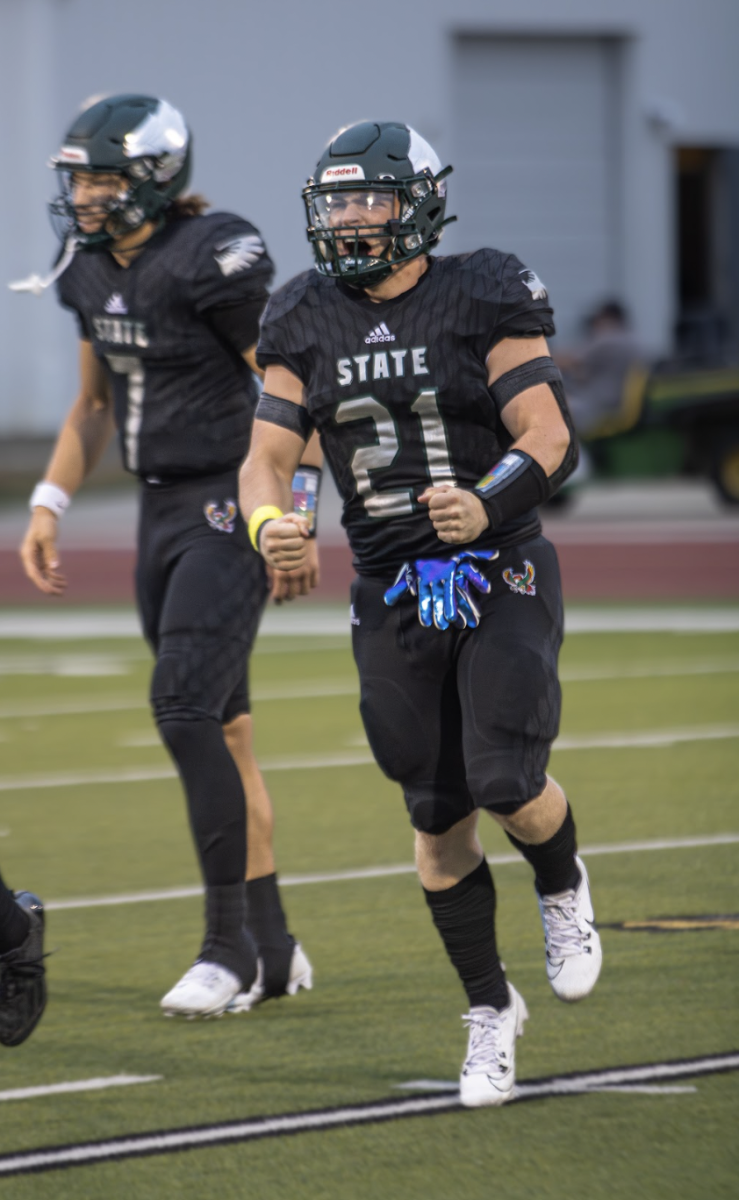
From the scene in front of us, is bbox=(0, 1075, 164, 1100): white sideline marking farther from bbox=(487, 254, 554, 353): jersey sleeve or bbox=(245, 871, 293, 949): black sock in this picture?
bbox=(487, 254, 554, 353): jersey sleeve

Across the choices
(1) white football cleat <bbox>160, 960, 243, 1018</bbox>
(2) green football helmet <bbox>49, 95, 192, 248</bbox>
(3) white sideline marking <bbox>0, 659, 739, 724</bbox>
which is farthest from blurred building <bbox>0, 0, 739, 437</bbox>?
(1) white football cleat <bbox>160, 960, 243, 1018</bbox>

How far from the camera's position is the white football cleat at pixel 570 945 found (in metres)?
4.16

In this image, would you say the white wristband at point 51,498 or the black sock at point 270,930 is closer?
the black sock at point 270,930

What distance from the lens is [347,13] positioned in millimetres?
22312

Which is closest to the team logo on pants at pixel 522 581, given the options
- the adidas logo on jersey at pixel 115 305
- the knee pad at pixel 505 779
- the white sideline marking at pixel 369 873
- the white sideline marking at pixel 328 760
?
the knee pad at pixel 505 779

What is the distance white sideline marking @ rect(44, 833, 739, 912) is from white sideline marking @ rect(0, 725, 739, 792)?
1.70m

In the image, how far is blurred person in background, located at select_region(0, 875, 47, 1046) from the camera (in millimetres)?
4234

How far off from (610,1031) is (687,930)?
91 centimetres

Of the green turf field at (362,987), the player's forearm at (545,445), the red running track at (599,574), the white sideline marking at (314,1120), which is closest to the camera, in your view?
the green turf field at (362,987)

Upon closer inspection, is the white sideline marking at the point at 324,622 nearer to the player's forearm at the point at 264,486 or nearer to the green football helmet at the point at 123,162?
the green football helmet at the point at 123,162

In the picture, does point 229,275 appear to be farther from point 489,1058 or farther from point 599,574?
point 599,574

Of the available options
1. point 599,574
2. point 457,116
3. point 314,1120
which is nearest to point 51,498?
point 314,1120

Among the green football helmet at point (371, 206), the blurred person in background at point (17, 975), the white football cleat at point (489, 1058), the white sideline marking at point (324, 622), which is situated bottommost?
the white sideline marking at point (324, 622)

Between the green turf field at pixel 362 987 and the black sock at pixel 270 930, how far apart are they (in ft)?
0.21
